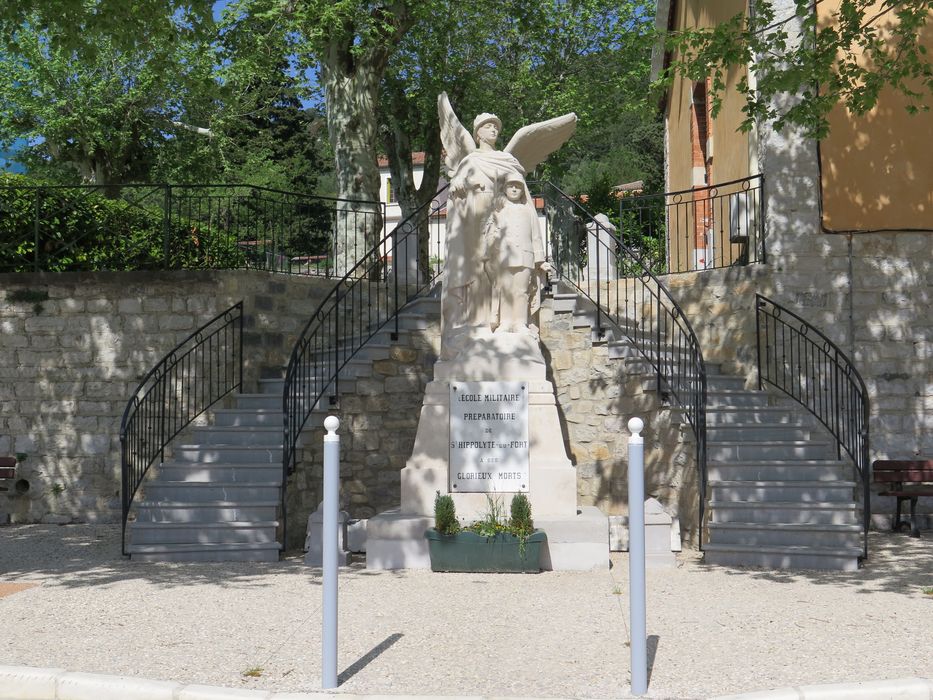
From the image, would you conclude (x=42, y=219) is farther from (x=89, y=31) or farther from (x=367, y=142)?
(x=367, y=142)

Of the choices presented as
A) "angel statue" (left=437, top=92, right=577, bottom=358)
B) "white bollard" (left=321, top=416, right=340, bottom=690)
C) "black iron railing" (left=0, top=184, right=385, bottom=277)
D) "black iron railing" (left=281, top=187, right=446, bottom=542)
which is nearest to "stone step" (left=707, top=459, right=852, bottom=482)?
"angel statue" (left=437, top=92, right=577, bottom=358)

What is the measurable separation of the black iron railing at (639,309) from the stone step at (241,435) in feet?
12.2

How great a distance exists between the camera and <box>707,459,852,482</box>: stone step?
9484mm

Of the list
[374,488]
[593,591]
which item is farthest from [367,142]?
[593,591]

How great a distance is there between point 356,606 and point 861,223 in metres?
7.81

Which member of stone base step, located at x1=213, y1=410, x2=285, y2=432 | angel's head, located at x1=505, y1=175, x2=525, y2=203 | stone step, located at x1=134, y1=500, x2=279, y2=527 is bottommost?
stone step, located at x1=134, y1=500, x2=279, y2=527

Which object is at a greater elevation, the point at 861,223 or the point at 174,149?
the point at 174,149

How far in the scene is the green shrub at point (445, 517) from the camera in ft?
27.0

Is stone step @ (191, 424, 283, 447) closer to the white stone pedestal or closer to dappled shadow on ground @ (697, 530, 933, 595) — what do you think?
the white stone pedestal

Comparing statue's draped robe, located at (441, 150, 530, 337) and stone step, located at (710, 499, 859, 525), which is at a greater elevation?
statue's draped robe, located at (441, 150, 530, 337)

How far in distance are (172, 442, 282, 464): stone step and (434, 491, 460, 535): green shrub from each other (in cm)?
250

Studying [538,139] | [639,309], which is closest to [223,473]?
[538,139]

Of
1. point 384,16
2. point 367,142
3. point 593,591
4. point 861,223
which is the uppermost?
point 384,16

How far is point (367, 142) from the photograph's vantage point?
49.7ft
